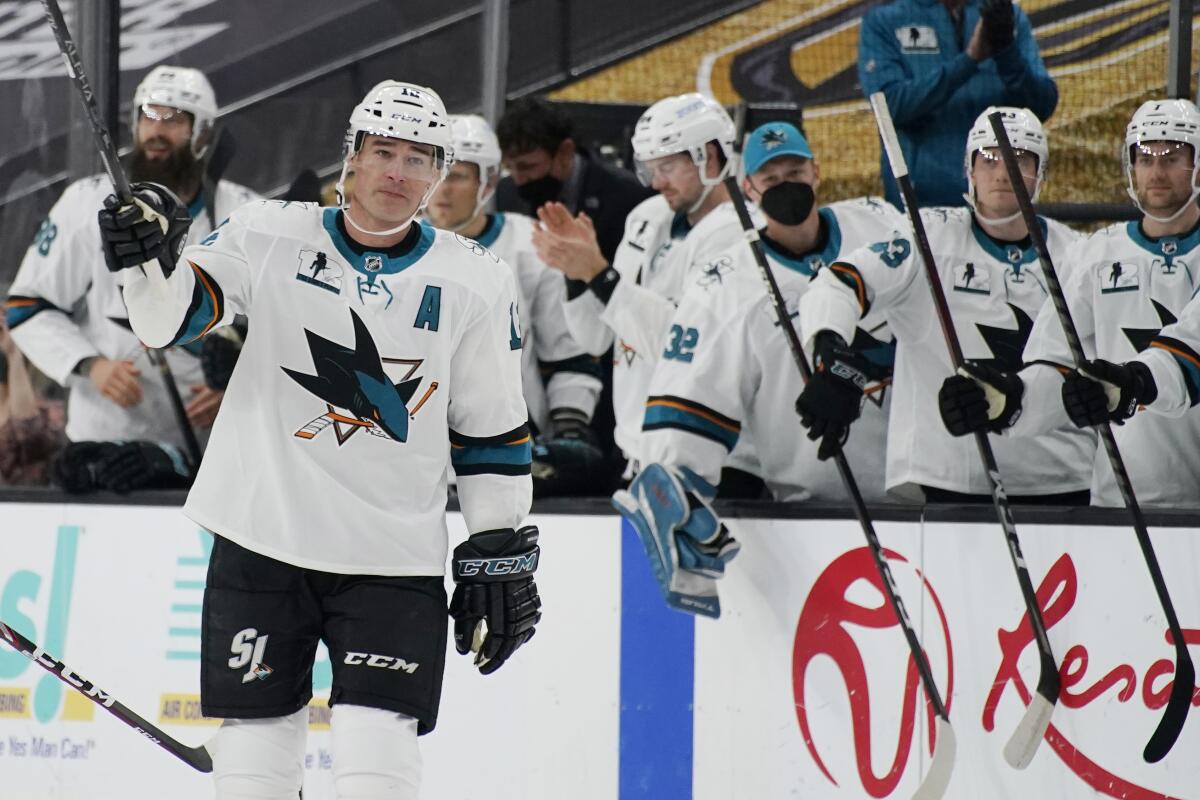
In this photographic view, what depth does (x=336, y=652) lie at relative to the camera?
2.57 meters

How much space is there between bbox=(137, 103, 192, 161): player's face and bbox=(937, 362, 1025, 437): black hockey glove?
2.08 metres

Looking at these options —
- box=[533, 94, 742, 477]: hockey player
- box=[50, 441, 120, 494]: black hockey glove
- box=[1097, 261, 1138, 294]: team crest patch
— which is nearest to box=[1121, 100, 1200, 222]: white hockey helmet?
box=[1097, 261, 1138, 294]: team crest patch

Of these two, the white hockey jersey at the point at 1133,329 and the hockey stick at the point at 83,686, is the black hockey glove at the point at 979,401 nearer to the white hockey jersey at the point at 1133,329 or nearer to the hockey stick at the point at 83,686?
the white hockey jersey at the point at 1133,329

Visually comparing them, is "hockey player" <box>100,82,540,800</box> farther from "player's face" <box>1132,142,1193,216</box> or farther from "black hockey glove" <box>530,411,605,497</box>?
"player's face" <box>1132,142,1193,216</box>

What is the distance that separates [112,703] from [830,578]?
1.47 meters

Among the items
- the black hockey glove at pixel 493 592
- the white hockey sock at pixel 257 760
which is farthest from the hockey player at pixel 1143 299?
the white hockey sock at pixel 257 760

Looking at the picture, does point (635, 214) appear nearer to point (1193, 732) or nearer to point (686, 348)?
point (686, 348)

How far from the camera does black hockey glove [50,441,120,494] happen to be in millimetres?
4035

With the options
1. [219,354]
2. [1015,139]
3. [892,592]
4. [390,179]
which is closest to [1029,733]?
[892,592]

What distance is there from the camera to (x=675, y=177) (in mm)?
3922

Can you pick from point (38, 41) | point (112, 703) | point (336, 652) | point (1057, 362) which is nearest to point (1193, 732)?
point (1057, 362)

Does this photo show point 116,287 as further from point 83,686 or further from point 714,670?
point 714,670

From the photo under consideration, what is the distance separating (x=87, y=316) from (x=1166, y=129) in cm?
266

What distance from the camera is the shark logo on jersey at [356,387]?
2615mm
